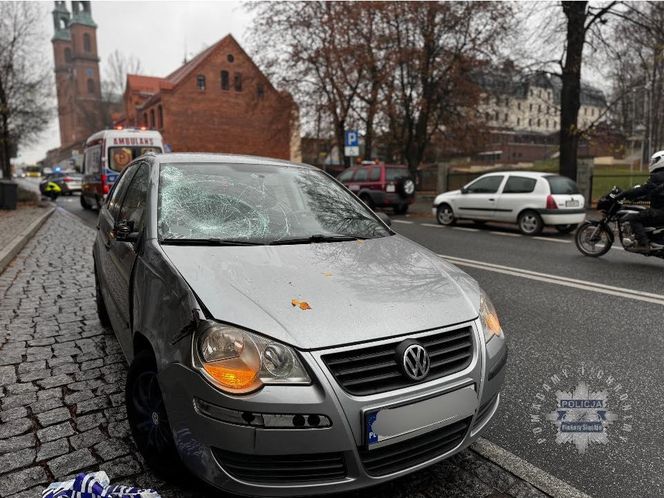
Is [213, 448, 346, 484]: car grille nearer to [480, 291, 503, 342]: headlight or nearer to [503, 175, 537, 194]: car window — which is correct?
[480, 291, 503, 342]: headlight

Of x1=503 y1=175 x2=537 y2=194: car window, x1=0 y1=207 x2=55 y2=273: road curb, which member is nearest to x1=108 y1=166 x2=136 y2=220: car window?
x1=0 y1=207 x2=55 y2=273: road curb

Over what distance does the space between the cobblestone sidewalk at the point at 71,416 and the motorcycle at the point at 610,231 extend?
654 cm

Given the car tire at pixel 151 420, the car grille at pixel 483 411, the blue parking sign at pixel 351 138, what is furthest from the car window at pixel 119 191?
the blue parking sign at pixel 351 138

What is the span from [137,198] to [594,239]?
25.7 ft

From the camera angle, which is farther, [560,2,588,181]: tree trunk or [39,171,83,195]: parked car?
[39,171,83,195]: parked car

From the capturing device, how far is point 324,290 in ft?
7.52

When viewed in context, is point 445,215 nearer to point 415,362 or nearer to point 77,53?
point 415,362

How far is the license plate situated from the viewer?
1.90 meters

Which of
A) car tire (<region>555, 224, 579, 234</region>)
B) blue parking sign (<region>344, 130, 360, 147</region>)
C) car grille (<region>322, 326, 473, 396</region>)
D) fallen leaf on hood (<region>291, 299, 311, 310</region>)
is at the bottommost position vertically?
car tire (<region>555, 224, 579, 234</region>)

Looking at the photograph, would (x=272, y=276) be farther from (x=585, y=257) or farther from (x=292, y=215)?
(x=585, y=257)

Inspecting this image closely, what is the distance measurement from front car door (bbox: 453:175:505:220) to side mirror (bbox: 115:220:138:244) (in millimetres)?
11077

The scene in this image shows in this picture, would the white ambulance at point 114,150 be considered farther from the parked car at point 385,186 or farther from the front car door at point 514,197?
the front car door at point 514,197

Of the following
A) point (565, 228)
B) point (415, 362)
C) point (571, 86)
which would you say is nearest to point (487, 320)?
point (415, 362)

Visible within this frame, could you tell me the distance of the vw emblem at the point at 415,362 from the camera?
1.99 m
